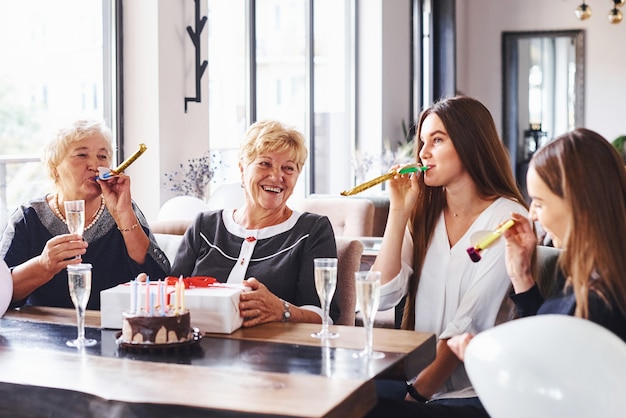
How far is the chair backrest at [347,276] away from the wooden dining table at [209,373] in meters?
0.53

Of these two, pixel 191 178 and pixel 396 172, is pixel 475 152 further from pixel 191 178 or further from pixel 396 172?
pixel 191 178

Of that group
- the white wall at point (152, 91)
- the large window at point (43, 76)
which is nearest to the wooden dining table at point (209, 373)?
the large window at point (43, 76)

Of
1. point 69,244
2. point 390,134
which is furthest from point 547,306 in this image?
point 390,134

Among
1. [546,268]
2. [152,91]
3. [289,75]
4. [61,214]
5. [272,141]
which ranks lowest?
[546,268]

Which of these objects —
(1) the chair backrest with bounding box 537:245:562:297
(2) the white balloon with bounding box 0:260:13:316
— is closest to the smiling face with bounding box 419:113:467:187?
(1) the chair backrest with bounding box 537:245:562:297

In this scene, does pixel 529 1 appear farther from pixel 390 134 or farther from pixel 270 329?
pixel 270 329

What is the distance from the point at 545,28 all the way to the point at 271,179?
875cm

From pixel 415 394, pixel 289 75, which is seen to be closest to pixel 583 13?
pixel 289 75

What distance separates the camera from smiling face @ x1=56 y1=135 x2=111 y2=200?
289cm

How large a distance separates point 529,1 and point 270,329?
9386 mm

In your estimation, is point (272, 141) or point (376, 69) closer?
point (272, 141)

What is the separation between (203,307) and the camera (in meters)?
2.21

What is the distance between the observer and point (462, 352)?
1.89 metres

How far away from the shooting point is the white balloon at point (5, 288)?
2.45 meters
